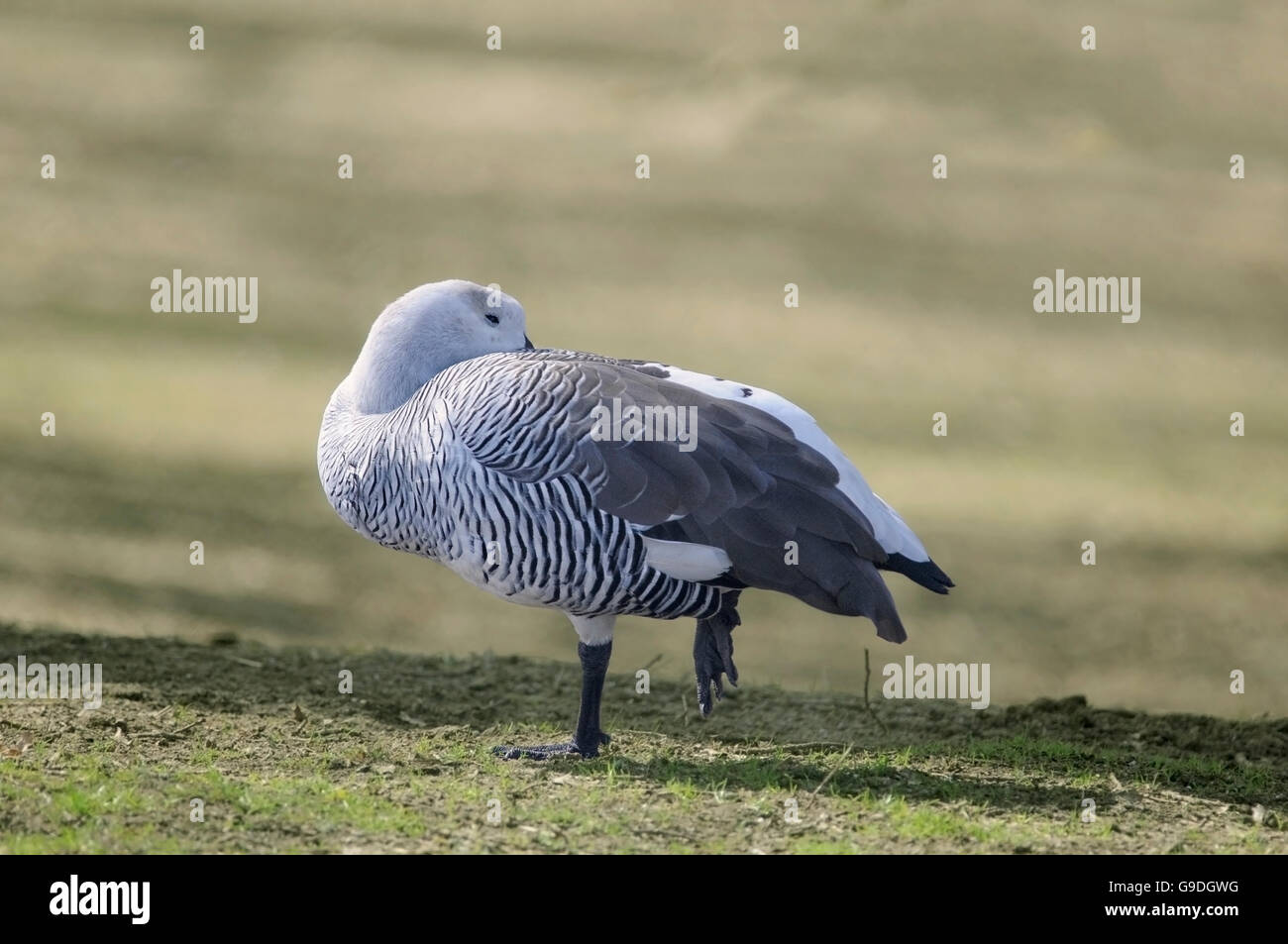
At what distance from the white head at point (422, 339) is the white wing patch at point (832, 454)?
87 cm

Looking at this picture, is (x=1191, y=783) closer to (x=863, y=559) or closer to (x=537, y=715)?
(x=863, y=559)

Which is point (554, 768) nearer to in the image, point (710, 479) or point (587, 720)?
point (587, 720)

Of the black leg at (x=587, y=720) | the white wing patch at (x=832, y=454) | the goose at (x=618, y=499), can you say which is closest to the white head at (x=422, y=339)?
the goose at (x=618, y=499)

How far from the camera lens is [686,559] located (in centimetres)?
545

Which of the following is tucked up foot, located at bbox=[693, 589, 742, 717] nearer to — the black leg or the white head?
the black leg

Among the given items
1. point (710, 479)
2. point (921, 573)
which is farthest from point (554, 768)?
point (921, 573)

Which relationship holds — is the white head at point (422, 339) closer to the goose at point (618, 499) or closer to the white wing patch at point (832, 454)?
the goose at point (618, 499)

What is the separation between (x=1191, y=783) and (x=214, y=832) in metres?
3.74

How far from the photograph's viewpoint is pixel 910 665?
23.6 feet

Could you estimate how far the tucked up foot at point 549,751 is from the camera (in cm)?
586

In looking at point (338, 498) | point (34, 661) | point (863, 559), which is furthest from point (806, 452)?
point (34, 661)

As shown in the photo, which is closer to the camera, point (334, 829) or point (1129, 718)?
point (334, 829)

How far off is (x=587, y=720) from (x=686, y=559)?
0.89 metres
